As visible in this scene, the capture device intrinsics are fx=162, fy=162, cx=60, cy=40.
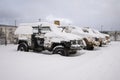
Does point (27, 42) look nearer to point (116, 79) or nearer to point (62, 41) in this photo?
point (62, 41)

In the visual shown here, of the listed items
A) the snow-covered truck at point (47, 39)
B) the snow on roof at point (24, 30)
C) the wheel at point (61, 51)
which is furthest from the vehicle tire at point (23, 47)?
the wheel at point (61, 51)

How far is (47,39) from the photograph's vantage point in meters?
9.40

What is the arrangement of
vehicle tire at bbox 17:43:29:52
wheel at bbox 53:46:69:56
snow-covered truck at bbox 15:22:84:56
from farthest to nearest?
1. vehicle tire at bbox 17:43:29:52
2. snow-covered truck at bbox 15:22:84:56
3. wheel at bbox 53:46:69:56

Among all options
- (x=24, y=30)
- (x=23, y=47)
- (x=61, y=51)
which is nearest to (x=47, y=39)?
(x=61, y=51)

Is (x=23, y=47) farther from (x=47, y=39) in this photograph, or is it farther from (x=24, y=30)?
(x=47, y=39)

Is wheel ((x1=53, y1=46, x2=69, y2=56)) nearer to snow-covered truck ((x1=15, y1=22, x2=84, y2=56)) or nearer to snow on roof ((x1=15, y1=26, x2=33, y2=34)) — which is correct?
snow-covered truck ((x1=15, y1=22, x2=84, y2=56))

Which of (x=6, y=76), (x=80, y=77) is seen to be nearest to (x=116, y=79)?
(x=80, y=77)

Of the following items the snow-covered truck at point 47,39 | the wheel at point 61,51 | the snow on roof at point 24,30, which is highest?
the snow on roof at point 24,30

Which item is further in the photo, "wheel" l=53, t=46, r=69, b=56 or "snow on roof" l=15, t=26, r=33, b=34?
"snow on roof" l=15, t=26, r=33, b=34

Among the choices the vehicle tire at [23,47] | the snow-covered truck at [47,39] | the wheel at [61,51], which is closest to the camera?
the wheel at [61,51]

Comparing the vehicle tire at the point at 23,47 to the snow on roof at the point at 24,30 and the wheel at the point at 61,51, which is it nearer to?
the snow on roof at the point at 24,30

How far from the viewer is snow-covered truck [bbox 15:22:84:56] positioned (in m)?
8.84

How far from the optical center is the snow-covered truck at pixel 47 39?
884cm

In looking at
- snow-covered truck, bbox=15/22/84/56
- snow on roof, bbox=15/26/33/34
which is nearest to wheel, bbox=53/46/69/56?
snow-covered truck, bbox=15/22/84/56
